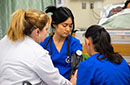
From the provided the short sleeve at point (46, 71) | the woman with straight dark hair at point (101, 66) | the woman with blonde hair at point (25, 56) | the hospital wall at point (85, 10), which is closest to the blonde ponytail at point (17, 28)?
the woman with blonde hair at point (25, 56)

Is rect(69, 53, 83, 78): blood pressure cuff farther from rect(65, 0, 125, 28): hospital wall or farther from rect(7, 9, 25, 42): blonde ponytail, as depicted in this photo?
rect(65, 0, 125, 28): hospital wall

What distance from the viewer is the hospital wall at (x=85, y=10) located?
3.92 m

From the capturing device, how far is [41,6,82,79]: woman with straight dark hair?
156 centimetres

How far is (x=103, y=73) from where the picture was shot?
3.31ft

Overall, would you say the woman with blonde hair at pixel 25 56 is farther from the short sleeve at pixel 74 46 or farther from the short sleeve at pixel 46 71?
the short sleeve at pixel 74 46

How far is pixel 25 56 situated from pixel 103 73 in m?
0.48

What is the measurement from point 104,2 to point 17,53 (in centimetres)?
325

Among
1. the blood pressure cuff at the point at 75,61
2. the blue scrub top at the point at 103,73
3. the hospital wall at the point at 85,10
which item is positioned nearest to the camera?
the blue scrub top at the point at 103,73

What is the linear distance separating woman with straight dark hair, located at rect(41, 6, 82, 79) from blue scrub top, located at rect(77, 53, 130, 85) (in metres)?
0.49

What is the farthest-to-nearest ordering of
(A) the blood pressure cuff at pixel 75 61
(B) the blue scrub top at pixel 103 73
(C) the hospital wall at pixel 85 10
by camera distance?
A: 1. (C) the hospital wall at pixel 85 10
2. (A) the blood pressure cuff at pixel 75 61
3. (B) the blue scrub top at pixel 103 73

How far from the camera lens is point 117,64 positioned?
3.43 feet

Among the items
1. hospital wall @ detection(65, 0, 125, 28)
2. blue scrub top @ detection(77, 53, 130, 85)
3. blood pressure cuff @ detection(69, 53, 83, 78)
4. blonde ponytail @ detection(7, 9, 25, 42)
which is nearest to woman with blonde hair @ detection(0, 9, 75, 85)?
blonde ponytail @ detection(7, 9, 25, 42)

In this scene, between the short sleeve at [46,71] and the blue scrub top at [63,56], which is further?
the blue scrub top at [63,56]

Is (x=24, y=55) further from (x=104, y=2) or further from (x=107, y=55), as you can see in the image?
(x=104, y=2)
